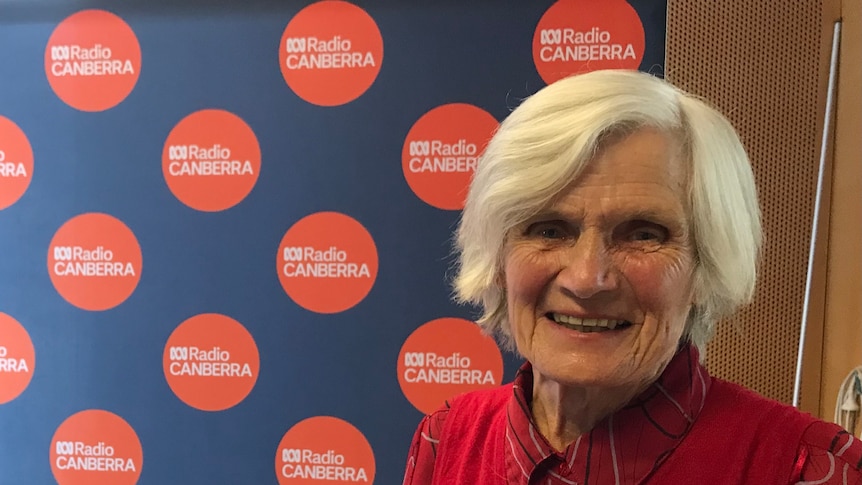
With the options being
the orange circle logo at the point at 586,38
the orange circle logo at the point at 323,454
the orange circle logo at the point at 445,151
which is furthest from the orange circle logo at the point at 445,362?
the orange circle logo at the point at 586,38

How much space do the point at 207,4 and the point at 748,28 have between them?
153 centimetres

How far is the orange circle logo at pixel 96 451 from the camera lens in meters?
2.02

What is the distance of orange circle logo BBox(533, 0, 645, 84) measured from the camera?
1762 mm

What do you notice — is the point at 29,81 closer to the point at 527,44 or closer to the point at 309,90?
the point at 309,90

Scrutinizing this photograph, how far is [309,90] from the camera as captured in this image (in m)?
1.91

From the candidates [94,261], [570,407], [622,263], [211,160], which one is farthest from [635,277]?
[94,261]

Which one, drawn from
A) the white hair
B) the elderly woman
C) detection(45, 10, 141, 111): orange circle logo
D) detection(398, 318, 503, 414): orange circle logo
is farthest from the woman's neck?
detection(45, 10, 141, 111): orange circle logo

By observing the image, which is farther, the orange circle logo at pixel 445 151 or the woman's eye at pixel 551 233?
the orange circle logo at pixel 445 151

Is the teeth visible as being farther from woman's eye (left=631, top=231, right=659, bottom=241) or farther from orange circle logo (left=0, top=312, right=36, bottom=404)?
orange circle logo (left=0, top=312, right=36, bottom=404)

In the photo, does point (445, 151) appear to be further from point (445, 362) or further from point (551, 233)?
point (551, 233)

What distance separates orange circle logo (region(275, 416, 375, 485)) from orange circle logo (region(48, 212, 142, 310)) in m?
0.68

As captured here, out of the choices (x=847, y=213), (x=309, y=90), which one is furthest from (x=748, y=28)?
(x=309, y=90)

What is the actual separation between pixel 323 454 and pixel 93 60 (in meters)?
1.40

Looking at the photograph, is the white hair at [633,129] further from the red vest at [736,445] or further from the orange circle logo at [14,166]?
the orange circle logo at [14,166]
